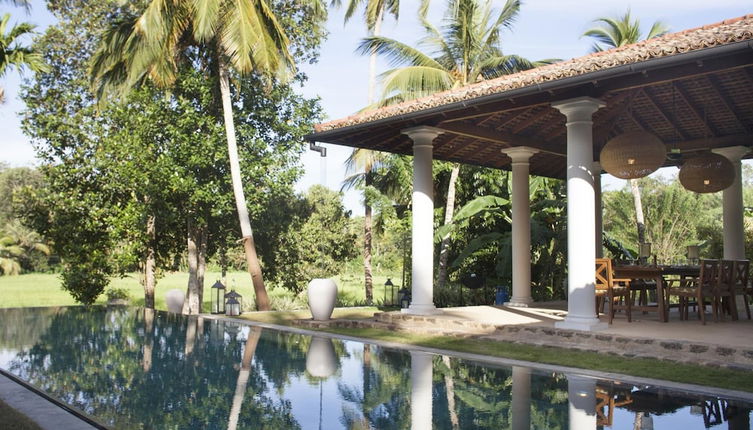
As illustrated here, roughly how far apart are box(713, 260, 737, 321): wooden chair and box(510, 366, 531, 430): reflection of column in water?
4479 mm

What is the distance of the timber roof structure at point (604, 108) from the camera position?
8.18 m

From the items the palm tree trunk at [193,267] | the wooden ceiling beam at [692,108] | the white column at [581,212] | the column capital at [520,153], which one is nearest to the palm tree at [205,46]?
the palm tree trunk at [193,267]

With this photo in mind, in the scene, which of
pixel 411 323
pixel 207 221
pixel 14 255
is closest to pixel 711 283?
pixel 411 323

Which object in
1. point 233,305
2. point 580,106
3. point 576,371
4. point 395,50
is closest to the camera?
point 576,371

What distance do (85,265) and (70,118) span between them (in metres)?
4.40

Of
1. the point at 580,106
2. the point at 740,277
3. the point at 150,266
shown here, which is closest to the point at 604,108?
the point at 580,106

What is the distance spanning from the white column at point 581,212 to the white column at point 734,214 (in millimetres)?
5125

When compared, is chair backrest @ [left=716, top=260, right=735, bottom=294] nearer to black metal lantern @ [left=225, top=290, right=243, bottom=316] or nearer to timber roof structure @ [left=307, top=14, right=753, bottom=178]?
timber roof structure @ [left=307, top=14, right=753, bottom=178]

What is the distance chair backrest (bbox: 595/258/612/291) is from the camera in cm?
1032

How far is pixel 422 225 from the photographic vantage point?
12.8 meters

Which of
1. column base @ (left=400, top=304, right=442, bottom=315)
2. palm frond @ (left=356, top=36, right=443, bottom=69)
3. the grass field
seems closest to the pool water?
column base @ (left=400, top=304, right=442, bottom=315)

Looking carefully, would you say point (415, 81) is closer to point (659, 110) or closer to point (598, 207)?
point (598, 207)

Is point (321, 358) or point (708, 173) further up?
point (708, 173)

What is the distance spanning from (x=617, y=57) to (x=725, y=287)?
A: 15.2ft
